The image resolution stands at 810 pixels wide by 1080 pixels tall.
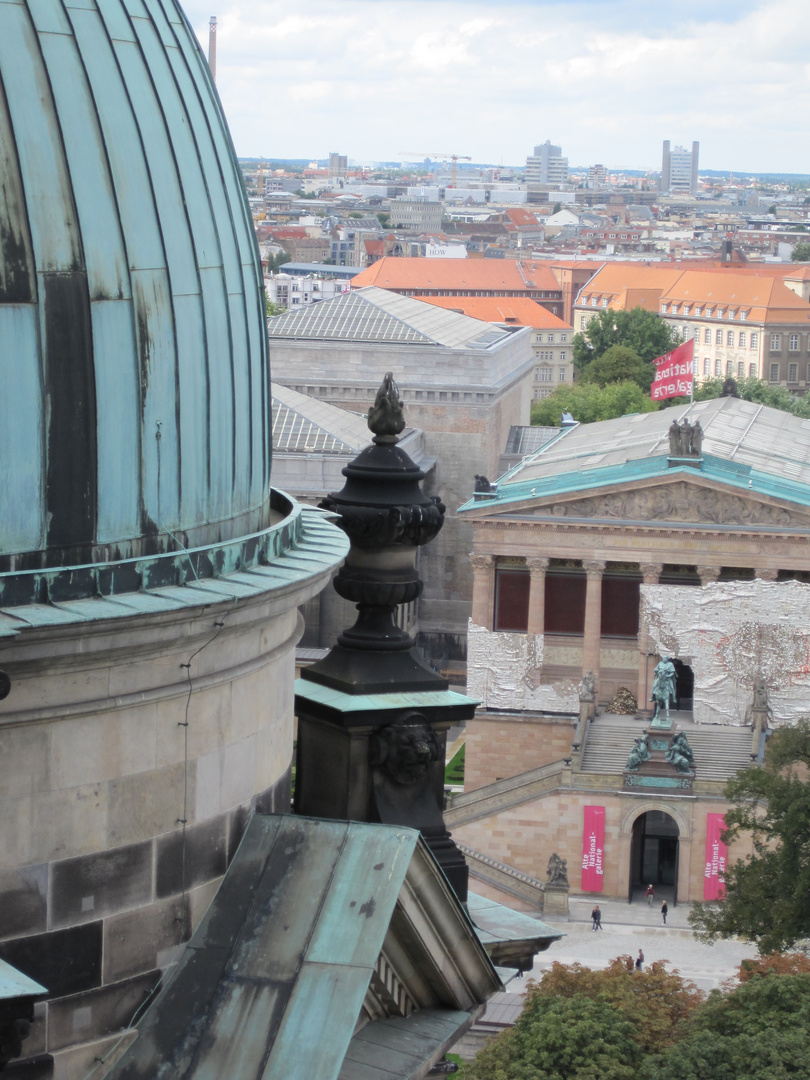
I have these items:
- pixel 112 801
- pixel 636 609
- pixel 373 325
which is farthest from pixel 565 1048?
pixel 373 325

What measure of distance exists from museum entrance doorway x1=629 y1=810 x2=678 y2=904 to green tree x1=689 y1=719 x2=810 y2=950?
17886 millimetres

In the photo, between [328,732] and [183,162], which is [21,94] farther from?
[328,732]

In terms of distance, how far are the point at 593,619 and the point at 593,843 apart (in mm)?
17734

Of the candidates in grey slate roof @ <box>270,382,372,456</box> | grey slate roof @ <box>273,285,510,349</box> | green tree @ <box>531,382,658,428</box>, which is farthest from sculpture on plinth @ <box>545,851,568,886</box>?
green tree @ <box>531,382,658,428</box>

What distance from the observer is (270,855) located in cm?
1527

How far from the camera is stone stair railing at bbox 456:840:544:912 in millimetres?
79000

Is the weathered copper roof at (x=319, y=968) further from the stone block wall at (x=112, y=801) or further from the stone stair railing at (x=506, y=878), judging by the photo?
the stone stair railing at (x=506, y=878)

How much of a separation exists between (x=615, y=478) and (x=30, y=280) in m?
85.2

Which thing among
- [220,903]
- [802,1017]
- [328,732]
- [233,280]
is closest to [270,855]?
[220,903]

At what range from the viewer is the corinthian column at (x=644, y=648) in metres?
98.9

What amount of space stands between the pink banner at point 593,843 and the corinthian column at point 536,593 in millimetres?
17547

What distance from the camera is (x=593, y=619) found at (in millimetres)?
100688

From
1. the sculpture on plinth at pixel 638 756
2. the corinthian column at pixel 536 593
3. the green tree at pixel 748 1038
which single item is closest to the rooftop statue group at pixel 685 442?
the corinthian column at pixel 536 593

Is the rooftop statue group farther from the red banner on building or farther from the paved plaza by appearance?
the paved plaza
